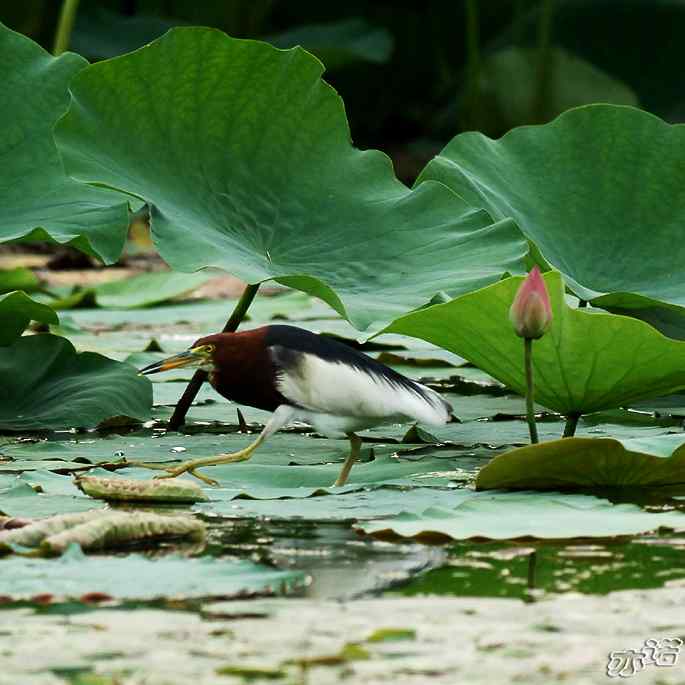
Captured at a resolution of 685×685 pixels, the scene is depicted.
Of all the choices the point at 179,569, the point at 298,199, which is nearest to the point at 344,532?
the point at 179,569

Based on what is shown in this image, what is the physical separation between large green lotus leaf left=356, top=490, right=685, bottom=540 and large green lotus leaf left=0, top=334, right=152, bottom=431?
1011 millimetres

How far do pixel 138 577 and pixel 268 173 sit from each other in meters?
1.45

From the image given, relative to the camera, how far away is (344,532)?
82.3 inches

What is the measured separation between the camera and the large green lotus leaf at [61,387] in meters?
3.03

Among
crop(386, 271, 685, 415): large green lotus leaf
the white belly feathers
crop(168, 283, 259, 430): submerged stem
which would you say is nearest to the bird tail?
the white belly feathers

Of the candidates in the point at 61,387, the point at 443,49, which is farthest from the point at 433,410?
the point at 443,49

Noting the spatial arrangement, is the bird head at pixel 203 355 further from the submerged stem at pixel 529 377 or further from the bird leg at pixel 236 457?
the submerged stem at pixel 529 377

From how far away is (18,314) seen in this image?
315 centimetres

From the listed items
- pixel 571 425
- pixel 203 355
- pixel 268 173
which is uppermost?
pixel 268 173

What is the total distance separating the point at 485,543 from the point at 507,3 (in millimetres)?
8940

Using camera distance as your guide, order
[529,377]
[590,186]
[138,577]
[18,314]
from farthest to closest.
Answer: [590,186]
[18,314]
[529,377]
[138,577]

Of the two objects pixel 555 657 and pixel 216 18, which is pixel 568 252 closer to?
pixel 555 657

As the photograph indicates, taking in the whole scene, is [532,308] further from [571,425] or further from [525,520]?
[571,425]

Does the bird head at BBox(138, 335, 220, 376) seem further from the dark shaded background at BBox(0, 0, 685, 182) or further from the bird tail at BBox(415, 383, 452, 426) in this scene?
the dark shaded background at BBox(0, 0, 685, 182)
